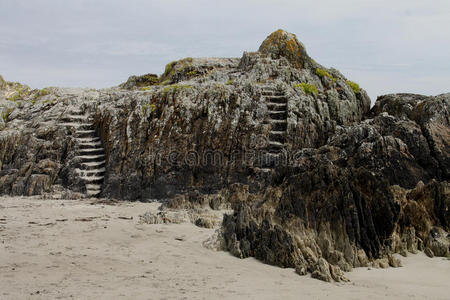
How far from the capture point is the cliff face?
1317cm

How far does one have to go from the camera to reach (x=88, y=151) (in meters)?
29.4

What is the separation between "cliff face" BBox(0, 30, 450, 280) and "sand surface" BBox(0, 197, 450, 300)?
176cm

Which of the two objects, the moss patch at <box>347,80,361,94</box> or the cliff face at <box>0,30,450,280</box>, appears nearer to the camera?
the cliff face at <box>0,30,450,280</box>

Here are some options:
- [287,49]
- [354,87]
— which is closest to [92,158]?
[287,49]

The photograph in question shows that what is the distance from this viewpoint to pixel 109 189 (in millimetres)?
26484

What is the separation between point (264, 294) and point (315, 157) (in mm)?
15550

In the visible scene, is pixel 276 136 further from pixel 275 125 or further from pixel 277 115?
pixel 277 115

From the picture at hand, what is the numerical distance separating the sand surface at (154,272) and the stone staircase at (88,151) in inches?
473

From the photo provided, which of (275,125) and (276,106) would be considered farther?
(276,106)

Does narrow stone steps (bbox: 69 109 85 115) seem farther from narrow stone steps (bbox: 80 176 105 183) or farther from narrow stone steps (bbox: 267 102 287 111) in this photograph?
narrow stone steps (bbox: 267 102 287 111)

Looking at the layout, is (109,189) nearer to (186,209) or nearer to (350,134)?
(186,209)

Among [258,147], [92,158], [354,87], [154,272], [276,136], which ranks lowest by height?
[154,272]

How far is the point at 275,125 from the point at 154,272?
64.5 ft

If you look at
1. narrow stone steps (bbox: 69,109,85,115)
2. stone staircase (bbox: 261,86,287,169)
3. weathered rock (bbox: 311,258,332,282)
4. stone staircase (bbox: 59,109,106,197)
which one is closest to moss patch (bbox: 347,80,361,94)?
stone staircase (bbox: 261,86,287,169)
